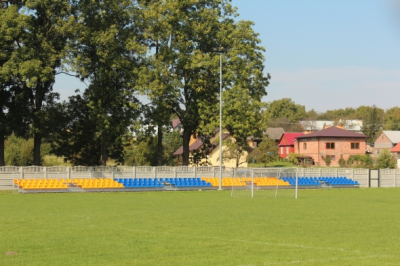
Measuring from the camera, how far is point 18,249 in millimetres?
13352

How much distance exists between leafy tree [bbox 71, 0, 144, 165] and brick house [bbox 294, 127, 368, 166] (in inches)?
1844

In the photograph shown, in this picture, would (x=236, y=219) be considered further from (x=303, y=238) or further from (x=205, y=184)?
(x=205, y=184)

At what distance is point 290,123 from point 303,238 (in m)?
146

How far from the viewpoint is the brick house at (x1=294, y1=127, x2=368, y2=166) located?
300 ft

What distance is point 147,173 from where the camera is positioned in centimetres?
4744

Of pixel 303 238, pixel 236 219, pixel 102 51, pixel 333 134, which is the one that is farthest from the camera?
pixel 333 134

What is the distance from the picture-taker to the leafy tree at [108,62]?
162 ft

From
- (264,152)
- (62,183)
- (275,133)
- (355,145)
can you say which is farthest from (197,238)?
(275,133)

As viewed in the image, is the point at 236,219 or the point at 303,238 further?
the point at 236,219

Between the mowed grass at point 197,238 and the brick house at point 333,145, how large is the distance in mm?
68497

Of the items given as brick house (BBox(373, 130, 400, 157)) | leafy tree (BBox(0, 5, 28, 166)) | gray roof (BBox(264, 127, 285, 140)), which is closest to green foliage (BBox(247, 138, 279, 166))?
brick house (BBox(373, 130, 400, 157))

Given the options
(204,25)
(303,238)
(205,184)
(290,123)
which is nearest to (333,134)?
(204,25)

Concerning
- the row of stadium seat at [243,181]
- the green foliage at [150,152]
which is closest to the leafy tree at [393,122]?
the green foliage at [150,152]

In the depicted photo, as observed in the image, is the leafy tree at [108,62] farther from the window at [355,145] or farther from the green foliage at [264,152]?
the window at [355,145]
